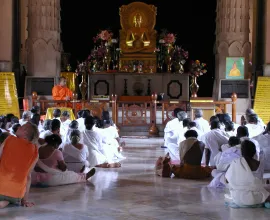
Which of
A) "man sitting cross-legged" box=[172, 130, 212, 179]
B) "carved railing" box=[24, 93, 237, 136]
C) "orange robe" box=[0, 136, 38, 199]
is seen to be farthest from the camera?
"carved railing" box=[24, 93, 237, 136]

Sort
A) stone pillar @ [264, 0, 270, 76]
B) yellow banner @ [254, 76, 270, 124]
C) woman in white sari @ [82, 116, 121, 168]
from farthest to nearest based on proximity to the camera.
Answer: stone pillar @ [264, 0, 270, 76] < yellow banner @ [254, 76, 270, 124] < woman in white sari @ [82, 116, 121, 168]

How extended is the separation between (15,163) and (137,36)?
17.6 metres

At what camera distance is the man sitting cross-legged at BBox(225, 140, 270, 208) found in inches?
290

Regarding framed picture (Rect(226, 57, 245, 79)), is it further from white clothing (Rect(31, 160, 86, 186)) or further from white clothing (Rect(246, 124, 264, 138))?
white clothing (Rect(31, 160, 86, 186))

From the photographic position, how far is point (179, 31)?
1011 inches

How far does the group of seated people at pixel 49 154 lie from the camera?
7223mm

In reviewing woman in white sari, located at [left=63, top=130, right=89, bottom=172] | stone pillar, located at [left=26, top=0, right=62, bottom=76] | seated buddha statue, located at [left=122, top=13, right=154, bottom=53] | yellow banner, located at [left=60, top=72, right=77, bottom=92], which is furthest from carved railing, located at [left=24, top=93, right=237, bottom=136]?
woman in white sari, located at [left=63, top=130, right=89, bottom=172]

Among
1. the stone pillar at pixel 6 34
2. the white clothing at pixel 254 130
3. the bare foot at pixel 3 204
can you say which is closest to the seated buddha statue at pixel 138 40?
the stone pillar at pixel 6 34

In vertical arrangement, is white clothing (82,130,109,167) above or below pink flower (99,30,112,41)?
below

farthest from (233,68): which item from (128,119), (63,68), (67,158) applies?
(67,158)

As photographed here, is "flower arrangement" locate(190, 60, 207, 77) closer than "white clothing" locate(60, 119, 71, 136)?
No

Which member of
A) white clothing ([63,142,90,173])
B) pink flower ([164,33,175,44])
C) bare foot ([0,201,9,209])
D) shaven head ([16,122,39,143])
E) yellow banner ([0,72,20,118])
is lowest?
bare foot ([0,201,9,209])

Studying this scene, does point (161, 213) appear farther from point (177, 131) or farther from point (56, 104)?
point (56, 104)

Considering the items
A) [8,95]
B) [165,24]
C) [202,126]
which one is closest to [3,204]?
[202,126]
